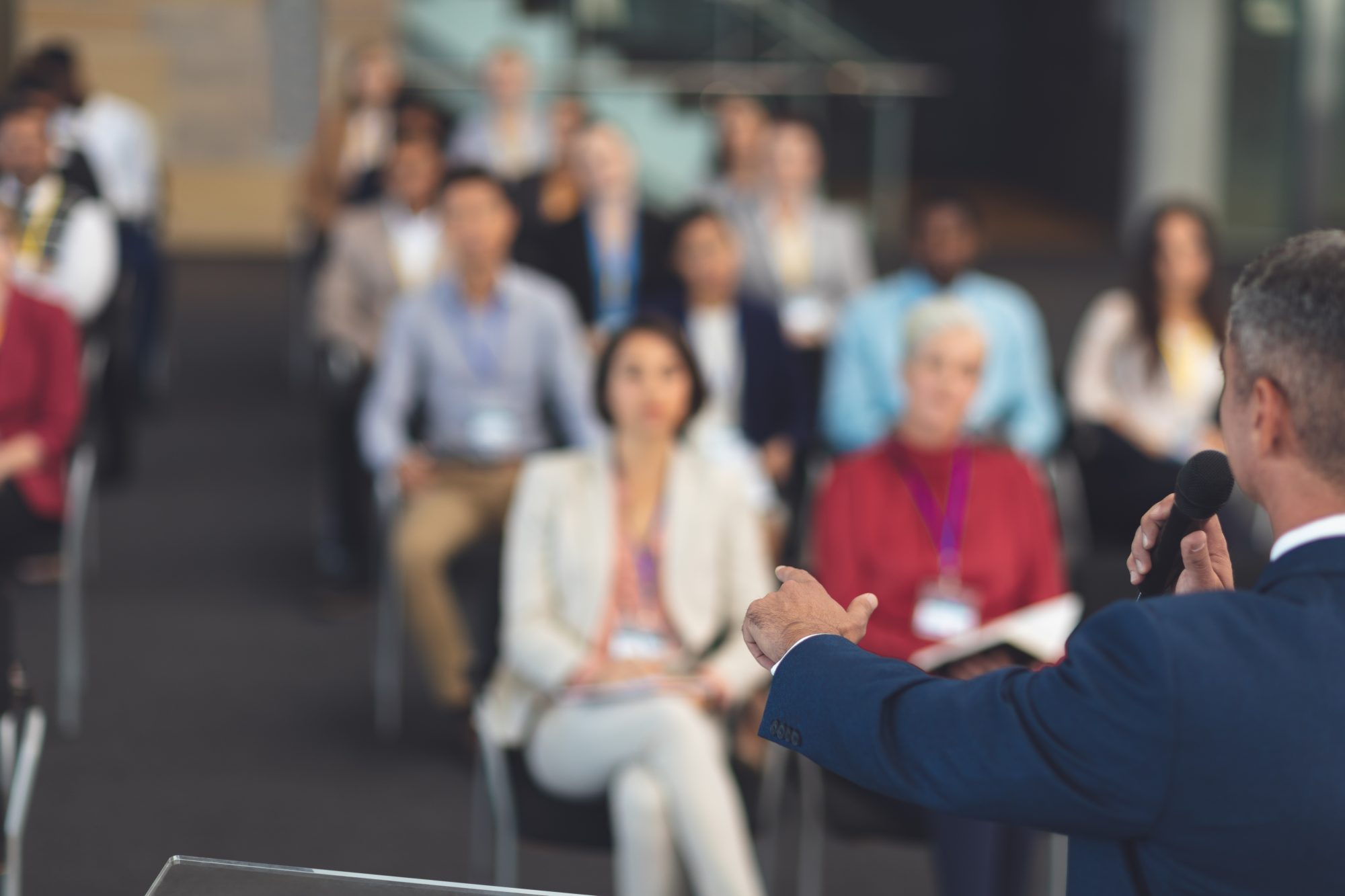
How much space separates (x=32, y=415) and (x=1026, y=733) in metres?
3.46

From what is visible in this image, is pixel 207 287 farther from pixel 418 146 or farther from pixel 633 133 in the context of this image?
pixel 418 146

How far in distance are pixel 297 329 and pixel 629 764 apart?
6402 mm

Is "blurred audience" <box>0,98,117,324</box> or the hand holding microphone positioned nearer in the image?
the hand holding microphone

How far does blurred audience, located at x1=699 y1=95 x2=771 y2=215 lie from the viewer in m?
6.35

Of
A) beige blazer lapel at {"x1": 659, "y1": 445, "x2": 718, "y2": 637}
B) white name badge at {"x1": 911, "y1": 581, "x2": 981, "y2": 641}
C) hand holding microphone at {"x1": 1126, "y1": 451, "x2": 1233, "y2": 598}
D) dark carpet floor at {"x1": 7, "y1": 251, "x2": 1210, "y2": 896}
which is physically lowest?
dark carpet floor at {"x1": 7, "y1": 251, "x2": 1210, "y2": 896}

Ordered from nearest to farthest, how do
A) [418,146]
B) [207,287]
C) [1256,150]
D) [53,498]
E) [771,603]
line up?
[771,603], [53,498], [418,146], [207,287], [1256,150]

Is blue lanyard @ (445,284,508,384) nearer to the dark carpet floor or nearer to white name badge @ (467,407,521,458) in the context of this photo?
white name badge @ (467,407,521,458)

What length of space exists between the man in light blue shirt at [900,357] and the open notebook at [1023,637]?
57.7 inches

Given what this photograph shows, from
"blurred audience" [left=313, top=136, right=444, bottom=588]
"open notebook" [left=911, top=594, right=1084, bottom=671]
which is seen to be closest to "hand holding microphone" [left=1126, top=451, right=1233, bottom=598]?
"open notebook" [left=911, top=594, right=1084, bottom=671]

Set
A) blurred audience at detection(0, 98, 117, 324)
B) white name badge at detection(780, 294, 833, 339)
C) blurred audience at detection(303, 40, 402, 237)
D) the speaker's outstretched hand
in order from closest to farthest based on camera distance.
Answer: the speaker's outstretched hand < blurred audience at detection(0, 98, 117, 324) < white name badge at detection(780, 294, 833, 339) < blurred audience at detection(303, 40, 402, 237)

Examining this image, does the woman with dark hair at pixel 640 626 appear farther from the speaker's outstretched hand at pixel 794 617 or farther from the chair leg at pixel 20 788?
the speaker's outstretched hand at pixel 794 617

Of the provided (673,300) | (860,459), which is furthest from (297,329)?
(860,459)

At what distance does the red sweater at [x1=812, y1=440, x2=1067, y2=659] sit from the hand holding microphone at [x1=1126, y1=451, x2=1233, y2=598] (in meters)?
1.72

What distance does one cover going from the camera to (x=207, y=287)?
1063 centimetres
